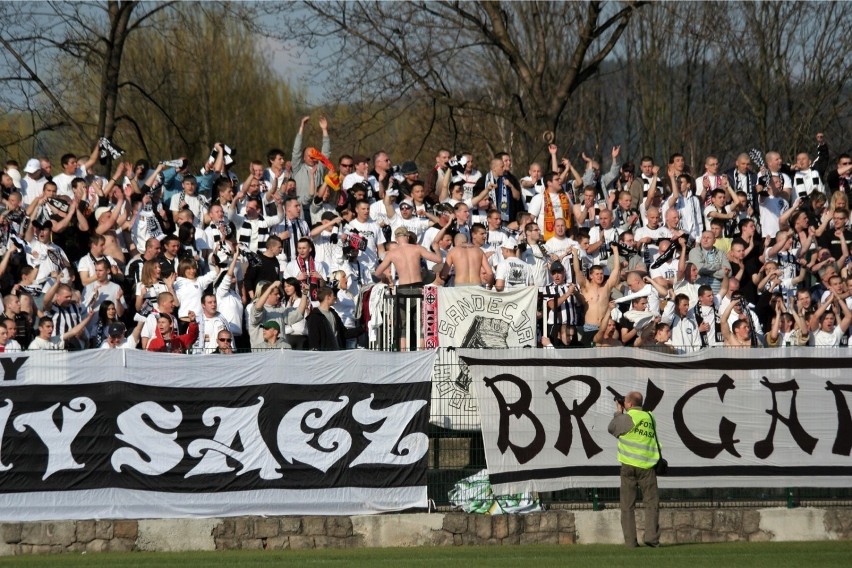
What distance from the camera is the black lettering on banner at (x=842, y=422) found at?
16.5 m

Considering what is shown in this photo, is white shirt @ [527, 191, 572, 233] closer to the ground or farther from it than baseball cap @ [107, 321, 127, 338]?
farther from it

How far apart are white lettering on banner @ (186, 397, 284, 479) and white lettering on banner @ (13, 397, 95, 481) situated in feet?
4.23

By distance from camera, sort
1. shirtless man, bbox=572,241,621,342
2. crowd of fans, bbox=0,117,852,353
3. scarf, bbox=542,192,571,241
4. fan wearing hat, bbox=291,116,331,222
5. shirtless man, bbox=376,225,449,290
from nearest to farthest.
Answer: crowd of fans, bbox=0,117,852,353
shirtless man, bbox=376,225,449,290
shirtless man, bbox=572,241,621,342
fan wearing hat, bbox=291,116,331,222
scarf, bbox=542,192,571,241

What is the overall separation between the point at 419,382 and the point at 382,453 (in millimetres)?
946

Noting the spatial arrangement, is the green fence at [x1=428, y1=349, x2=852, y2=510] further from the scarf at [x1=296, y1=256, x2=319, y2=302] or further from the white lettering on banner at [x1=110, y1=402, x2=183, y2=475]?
the scarf at [x1=296, y1=256, x2=319, y2=302]

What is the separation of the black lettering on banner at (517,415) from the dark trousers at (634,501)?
1370mm

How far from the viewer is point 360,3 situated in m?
30.9

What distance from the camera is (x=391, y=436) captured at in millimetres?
15922

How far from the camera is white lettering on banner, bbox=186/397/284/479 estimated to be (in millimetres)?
15625

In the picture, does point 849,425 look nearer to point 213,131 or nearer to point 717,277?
point 717,277

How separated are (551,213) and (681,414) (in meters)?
6.75

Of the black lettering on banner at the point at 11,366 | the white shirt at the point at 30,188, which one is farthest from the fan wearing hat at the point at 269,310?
the white shirt at the point at 30,188

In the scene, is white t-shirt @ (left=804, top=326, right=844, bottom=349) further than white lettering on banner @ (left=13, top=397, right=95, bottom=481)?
Yes

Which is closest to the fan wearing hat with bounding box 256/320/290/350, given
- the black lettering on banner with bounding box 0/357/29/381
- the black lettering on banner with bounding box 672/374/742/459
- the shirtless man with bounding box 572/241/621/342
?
the black lettering on banner with bounding box 0/357/29/381
